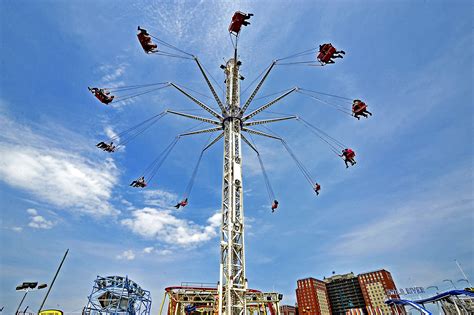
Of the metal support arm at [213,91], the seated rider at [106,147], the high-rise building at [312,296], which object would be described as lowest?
the seated rider at [106,147]

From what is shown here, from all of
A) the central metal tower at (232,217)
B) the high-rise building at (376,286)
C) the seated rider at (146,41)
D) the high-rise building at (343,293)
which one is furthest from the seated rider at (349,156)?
the high-rise building at (343,293)

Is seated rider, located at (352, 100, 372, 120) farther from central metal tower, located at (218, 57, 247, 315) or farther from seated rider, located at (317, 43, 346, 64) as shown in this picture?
central metal tower, located at (218, 57, 247, 315)

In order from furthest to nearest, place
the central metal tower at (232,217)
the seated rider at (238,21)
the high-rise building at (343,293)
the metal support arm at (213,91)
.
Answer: the high-rise building at (343,293) < the metal support arm at (213,91) < the seated rider at (238,21) < the central metal tower at (232,217)

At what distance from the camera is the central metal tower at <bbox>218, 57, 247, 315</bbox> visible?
1426cm

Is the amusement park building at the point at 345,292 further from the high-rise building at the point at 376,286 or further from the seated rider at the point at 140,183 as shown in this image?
the seated rider at the point at 140,183

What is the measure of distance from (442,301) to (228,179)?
37487 millimetres

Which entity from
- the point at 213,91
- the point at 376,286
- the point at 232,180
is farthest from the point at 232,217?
the point at 376,286

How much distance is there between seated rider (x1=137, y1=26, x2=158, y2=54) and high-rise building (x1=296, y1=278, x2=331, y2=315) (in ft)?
411

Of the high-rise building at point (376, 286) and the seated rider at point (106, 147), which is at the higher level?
the high-rise building at point (376, 286)

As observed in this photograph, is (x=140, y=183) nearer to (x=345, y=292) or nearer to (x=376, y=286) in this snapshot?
(x=376, y=286)

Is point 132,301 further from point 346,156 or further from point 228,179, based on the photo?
point 346,156

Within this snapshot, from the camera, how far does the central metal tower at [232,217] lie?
14258mm

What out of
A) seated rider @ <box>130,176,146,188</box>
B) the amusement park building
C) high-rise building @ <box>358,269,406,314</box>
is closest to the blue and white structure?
seated rider @ <box>130,176,146,188</box>

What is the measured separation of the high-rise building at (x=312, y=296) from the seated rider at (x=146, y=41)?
411ft
